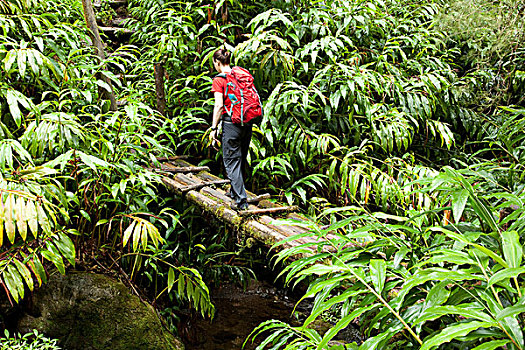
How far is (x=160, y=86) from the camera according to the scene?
4844 mm

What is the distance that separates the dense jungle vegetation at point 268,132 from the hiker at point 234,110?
26.3 inches

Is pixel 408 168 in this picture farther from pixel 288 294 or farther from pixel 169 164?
pixel 169 164

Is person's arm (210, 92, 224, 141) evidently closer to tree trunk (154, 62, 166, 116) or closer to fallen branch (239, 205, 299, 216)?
fallen branch (239, 205, 299, 216)

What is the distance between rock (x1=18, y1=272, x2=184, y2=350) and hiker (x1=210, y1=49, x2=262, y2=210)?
116cm

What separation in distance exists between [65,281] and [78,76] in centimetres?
214

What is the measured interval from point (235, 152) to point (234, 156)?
0.04 metres

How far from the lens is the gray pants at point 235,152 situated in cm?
350

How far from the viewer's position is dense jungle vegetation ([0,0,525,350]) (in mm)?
2607

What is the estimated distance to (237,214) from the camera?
130 inches

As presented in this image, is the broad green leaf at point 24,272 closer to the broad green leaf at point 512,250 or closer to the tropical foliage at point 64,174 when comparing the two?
the tropical foliage at point 64,174

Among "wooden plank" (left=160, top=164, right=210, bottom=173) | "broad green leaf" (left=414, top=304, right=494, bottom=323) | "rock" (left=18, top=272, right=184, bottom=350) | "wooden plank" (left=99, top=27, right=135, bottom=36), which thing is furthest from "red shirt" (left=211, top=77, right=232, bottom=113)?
"wooden plank" (left=99, top=27, right=135, bottom=36)

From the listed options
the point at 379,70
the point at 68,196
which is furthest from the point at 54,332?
the point at 379,70

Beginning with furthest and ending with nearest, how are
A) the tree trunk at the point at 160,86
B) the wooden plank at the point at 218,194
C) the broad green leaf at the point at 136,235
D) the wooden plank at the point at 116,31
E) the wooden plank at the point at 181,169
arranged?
1. the wooden plank at the point at 116,31
2. the tree trunk at the point at 160,86
3. the wooden plank at the point at 181,169
4. the wooden plank at the point at 218,194
5. the broad green leaf at the point at 136,235

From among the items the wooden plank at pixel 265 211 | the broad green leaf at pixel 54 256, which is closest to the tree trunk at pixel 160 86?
the wooden plank at pixel 265 211
